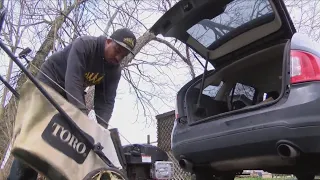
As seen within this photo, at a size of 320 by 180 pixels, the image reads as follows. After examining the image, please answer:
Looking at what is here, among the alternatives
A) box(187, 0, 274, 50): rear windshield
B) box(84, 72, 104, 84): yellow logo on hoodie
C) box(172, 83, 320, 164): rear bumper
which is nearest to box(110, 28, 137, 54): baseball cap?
box(84, 72, 104, 84): yellow logo on hoodie

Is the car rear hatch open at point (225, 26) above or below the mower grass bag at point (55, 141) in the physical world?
above

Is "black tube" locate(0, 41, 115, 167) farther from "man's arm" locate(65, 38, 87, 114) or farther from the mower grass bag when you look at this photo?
"man's arm" locate(65, 38, 87, 114)

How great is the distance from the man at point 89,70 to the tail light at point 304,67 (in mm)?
1147

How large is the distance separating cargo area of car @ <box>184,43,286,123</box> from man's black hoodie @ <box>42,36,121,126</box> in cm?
70

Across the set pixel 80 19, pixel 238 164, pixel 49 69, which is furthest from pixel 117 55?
pixel 80 19

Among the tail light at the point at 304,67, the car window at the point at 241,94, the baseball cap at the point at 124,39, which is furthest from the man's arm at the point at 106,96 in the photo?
the tail light at the point at 304,67

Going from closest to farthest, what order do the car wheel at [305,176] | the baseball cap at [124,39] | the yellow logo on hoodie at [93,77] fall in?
the car wheel at [305,176] → the baseball cap at [124,39] → the yellow logo on hoodie at [93,77]

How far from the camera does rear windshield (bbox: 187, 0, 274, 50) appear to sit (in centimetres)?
290

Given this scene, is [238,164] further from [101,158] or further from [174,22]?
[174,22]

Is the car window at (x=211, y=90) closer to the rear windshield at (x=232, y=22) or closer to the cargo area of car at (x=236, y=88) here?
the cargo area of car at (x=236, y=88)

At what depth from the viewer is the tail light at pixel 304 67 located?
241 cm

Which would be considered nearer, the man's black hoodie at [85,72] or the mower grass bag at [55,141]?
the mower grass bag at [55,141]

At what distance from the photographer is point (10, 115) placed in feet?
22.1

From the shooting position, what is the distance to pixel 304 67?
96.3 inches
